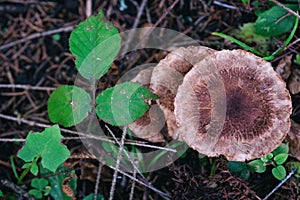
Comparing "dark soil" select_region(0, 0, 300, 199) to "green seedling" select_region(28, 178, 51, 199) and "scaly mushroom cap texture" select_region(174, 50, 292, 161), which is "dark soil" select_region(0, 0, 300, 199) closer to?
"green seedling" select_region(28, 178, 51, 199)

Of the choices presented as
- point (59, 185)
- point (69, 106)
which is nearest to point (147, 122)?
point (69, 106)

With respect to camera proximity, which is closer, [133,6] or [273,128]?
[273,128]

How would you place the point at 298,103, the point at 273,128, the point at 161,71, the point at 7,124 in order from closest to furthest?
the point at 273,128 < the point at 161,71 < the point at 298,103 < the point at 7,124

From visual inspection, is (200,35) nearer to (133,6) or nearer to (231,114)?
(133,6)

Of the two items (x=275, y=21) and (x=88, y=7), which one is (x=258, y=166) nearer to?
(x=275, y=21)

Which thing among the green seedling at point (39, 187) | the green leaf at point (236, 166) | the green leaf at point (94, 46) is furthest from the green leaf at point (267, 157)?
the green seedling at point (39, 187)

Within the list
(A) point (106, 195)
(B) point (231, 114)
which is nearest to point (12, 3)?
(A) point (106, 195)
